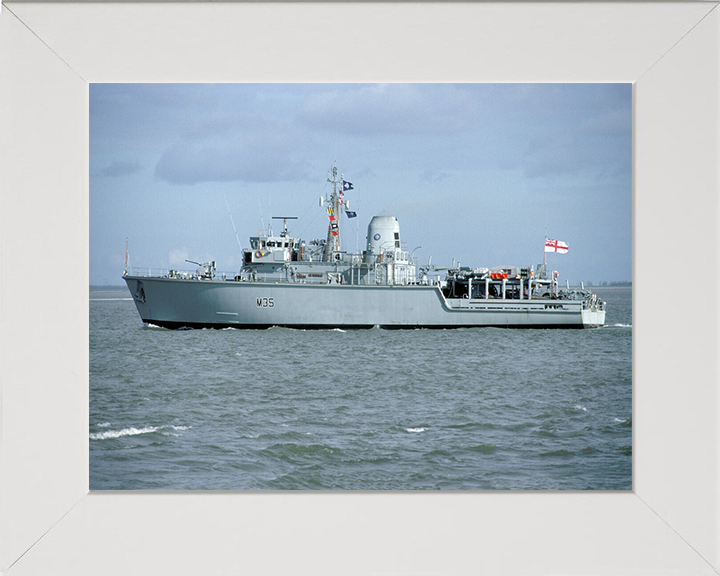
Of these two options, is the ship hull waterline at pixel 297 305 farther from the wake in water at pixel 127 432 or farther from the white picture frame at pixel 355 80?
the white picture frame at pixel 355 80

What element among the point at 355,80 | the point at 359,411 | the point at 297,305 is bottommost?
the point at 359,411

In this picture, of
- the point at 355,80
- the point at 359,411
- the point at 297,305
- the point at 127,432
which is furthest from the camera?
the point at 297,305

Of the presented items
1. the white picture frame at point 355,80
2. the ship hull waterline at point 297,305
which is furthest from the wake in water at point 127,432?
the ship hull waterline at point 297,305

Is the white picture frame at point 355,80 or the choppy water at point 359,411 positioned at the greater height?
the white picture frame at point 355,80

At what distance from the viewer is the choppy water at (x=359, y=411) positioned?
4.60m

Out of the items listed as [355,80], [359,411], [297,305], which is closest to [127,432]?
[359,411]

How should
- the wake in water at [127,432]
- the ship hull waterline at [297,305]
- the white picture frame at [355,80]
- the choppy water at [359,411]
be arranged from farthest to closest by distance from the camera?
the ship hull waterline at [297,305], the wake in water at [127,432], the choppy water at [359,411], the white picture frame at [355,80]

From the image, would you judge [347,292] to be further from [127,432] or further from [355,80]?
[355,80]

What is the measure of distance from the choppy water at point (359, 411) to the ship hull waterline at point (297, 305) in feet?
0.99

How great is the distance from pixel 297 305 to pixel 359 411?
7.74 metres

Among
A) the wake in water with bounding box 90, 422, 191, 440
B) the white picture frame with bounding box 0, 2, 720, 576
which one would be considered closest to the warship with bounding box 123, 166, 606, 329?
the wake in water with bounding box 90, 422, 191, 440

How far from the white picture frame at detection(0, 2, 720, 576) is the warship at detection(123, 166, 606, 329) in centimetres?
1259

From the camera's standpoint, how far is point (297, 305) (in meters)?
15.3
